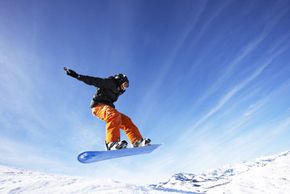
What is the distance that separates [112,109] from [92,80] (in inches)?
52.3

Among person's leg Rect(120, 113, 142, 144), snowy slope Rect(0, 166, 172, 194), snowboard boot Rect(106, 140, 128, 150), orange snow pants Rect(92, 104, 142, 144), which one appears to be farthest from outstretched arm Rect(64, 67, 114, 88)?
snowy slope Rect(0, 166, 172, 194)

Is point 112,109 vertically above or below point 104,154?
above

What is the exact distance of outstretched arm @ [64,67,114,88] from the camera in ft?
25.2

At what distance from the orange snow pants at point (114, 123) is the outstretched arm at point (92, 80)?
0.84 m

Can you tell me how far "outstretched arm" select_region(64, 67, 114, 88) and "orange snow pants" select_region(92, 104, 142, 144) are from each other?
84 centimetres

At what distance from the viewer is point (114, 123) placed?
784 centimetres

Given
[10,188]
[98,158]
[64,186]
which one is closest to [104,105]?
[98,158]

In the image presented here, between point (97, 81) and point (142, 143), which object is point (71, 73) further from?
point (142, 143)

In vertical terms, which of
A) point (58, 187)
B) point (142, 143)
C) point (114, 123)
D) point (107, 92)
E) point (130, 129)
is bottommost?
point (58, 187)

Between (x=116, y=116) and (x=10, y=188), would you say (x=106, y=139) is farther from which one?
(x=10, y=188)

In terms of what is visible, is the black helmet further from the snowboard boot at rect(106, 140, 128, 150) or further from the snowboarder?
the snowboard boot at rect(106, 140, 128, 150)

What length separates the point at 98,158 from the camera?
7.92 metres

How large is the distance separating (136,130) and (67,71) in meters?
3.60

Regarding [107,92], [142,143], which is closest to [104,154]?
[142,143]
